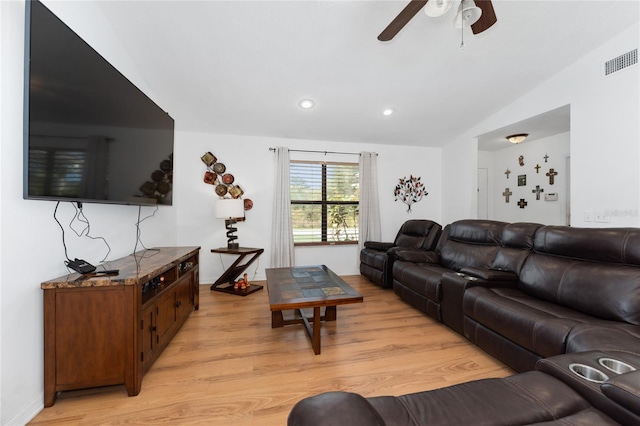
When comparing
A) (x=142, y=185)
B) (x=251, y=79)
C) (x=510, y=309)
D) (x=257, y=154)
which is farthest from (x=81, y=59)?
(x=510, y=309)

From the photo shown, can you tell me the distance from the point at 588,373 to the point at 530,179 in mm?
4748

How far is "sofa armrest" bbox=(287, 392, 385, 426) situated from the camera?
0.65 m

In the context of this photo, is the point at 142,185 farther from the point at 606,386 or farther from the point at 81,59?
the point at 606,386

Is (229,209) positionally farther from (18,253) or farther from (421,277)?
(421,277)

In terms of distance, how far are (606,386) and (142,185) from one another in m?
2.91

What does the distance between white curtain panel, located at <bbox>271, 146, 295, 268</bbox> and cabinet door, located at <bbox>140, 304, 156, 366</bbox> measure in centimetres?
230

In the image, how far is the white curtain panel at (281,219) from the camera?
160 inches

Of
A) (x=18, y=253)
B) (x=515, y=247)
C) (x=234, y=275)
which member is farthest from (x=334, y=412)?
(x=234, y=275)

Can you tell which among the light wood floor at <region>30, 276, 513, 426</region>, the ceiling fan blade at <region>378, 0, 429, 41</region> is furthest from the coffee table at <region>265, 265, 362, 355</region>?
the ceiling fan blade at <region>378, 0, 429, 41</region>

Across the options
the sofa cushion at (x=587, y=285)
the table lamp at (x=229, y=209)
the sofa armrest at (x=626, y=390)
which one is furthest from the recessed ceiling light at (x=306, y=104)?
the sofa armrest at (x=626, y=390)

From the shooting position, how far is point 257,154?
4.13 metres

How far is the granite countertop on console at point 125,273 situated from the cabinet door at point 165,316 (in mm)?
255

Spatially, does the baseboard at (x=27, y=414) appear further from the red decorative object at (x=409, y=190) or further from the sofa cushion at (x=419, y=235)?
the red decorative object at (x=409, y=190)

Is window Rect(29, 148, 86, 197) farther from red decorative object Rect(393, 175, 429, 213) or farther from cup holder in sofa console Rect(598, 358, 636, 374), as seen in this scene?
red decorative object Rect(393, 175, 429, 213)
